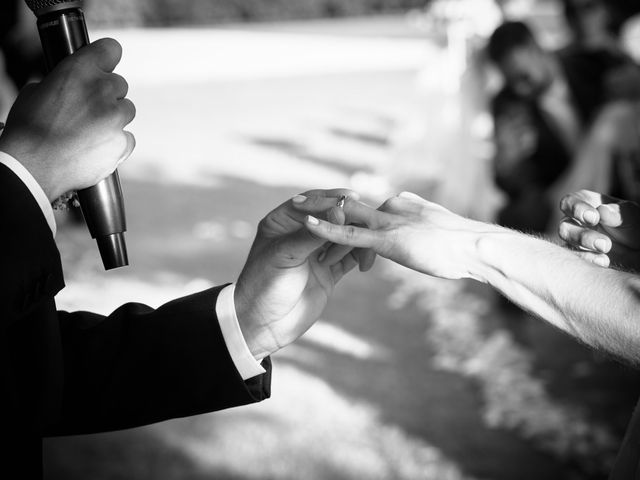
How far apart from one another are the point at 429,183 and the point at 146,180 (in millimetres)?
3527

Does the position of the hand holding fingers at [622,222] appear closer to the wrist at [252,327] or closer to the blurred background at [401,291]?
the wrist at [252,327]

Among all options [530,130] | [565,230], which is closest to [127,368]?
[565,230]

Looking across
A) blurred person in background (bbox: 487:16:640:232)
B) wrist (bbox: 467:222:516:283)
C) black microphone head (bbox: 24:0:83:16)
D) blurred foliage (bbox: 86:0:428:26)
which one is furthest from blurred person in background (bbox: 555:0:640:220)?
blurred foliage (bbox: 86:0:428:26)

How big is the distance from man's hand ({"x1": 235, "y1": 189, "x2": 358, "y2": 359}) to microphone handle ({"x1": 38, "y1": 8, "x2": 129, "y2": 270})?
1.42 feet

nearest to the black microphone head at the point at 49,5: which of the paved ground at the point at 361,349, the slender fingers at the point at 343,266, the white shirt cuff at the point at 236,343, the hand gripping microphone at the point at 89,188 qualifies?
the hand gripping microphone at the point at 89,188

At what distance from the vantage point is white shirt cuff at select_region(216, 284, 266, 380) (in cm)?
178

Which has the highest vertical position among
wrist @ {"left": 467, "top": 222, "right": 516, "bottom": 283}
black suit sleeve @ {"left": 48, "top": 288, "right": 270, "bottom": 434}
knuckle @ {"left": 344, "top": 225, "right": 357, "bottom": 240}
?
knuckle @ {"left": 344, "top": 225, "right": 357, "bottom": 240}

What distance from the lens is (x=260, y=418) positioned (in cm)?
382

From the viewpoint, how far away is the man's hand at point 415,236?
159 centimetres

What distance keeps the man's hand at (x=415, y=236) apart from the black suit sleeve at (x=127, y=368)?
444 millimetres

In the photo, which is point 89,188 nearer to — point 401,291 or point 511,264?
point 511,264

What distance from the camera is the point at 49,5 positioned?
1.32 meters

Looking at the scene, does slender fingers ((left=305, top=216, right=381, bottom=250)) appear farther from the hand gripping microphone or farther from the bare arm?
the hand gripping microphone

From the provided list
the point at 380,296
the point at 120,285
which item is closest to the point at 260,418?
the point at 380,296
